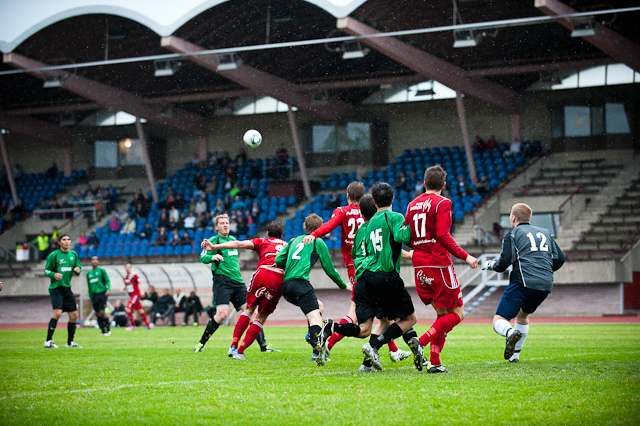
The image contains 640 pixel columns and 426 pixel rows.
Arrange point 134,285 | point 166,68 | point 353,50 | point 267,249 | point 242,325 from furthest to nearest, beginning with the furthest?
point 166,68 < point 353,50 < point 134,285 < point 242,325 < point 267,249

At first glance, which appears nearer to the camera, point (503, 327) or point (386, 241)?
point (386, 241)

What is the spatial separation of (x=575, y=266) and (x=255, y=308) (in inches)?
609

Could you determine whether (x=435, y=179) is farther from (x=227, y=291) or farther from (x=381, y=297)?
(x=227, y=291)

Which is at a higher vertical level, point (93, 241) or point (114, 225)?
point (114, 225)

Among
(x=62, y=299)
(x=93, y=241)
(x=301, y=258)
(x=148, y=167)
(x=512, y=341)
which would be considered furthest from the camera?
(x=148, y=167)

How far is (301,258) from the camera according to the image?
28.3 ft

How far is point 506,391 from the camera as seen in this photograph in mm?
5496

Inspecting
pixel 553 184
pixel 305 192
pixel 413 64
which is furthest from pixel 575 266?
pixel 305 192

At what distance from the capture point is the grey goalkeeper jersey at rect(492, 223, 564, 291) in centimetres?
750

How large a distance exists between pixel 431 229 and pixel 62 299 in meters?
8.29

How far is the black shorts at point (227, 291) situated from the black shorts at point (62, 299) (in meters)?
3.45

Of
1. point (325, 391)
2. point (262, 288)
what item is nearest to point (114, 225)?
point (262, 288)

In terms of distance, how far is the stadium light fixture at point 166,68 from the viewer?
2684 centimetres

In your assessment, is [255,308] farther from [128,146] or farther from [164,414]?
[128,146]
